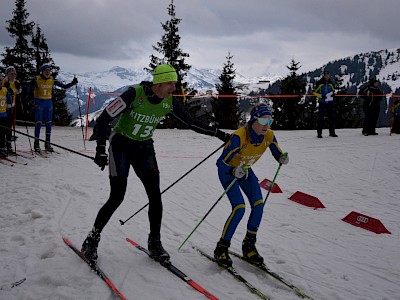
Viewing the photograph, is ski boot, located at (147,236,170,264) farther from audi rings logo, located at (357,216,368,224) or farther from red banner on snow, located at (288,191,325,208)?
red banner on snow, located at (288,191,325,208)

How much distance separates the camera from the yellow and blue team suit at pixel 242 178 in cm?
420

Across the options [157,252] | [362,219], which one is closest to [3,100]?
[157,252]

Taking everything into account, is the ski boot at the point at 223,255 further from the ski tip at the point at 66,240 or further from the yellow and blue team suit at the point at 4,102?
the yellow and blue team suit at the point at 4,102

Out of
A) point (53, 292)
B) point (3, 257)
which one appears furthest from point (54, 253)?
point (53, 292)

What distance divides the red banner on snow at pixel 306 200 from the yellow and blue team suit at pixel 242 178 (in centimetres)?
319

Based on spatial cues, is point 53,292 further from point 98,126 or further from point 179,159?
point 179,159

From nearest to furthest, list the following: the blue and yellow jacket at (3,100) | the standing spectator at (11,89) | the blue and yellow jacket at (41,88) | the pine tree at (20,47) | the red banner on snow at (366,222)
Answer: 1. the red banner on snow at (366,222)
2. the blue and yellow jacket at (3,100)
3. the standing spectator at (11,89)
4. the blue and yellow jacket at (41,88)
5. the pine tree at (20,47)

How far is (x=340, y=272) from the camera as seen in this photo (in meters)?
4.34

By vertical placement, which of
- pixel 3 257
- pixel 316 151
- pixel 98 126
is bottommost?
pixel 3 257

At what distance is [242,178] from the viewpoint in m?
4.34

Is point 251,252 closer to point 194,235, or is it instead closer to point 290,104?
point 194,235

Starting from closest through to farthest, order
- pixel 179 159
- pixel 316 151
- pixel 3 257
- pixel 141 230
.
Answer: pixel 3 257, pixel 141 230, pixel 179 159, pixel 316 151

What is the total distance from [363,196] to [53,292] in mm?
6831

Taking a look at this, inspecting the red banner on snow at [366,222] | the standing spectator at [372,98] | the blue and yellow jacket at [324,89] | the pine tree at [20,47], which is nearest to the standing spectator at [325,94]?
the blue and yellow jacket at [324,89]
